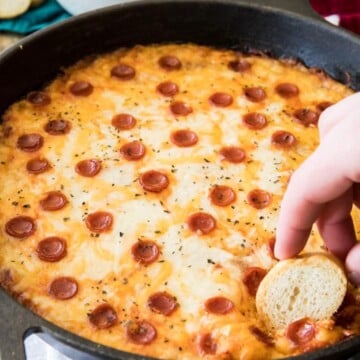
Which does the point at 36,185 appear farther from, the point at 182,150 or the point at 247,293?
the point at 247,293

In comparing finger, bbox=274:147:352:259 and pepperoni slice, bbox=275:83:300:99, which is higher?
finger, bbox=274:147:352:259

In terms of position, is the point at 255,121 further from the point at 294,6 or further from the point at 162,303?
the point at 162,303

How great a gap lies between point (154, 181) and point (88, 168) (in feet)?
0.63

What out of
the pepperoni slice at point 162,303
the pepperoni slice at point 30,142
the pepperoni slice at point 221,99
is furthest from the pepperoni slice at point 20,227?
the pepperoni slice at point 221,99

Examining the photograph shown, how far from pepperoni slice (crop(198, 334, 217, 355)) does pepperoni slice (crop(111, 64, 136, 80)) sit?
3.32 ft

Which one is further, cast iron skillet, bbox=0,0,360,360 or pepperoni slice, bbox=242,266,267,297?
cast iron skillet, bbox=0,0,360,360

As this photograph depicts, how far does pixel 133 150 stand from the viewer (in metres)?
2.29

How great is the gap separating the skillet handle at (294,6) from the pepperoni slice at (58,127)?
2.40ft

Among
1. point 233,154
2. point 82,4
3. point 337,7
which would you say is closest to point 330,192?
point 233,154

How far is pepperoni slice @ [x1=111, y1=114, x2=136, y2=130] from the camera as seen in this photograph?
93.6 inches

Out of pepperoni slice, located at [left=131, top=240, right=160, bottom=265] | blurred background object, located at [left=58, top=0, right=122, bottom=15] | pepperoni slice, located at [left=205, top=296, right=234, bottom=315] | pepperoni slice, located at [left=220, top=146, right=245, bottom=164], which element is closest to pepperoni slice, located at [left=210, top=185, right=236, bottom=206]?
pepperoni slice, located at [left=220, top=146, right=245, bottom=164]

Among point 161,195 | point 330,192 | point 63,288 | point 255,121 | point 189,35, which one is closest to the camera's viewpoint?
point 330,192

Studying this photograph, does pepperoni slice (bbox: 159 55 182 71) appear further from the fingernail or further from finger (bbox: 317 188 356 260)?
the fingernail

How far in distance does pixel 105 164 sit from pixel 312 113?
2.22ft
